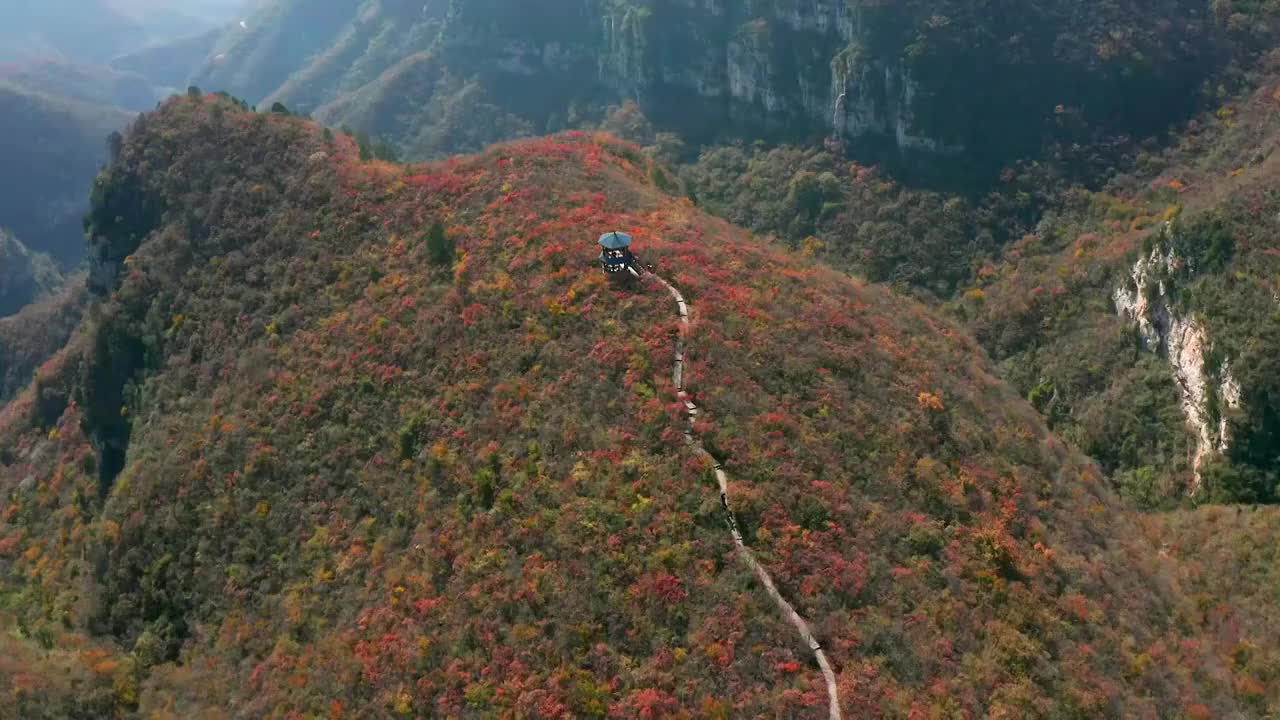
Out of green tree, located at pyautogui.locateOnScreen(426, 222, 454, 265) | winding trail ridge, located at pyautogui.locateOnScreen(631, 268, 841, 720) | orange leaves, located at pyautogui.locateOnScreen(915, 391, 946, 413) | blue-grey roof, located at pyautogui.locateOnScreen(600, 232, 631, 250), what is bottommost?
winding trail ridge, located at pyautogui.locateOnScreen(631, 268, 841, 720)

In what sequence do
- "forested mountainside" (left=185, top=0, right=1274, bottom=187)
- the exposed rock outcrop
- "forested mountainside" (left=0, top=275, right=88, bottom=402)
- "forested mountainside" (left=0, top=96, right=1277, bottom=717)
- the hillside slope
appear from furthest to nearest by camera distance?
"forested mountainside" (left=0, top=275, right=88, bottom=402), the exposed rock outcrop, "forested mountainside" (left=185, top=0, right=1274, bottom=187), the hillside slope, "forested mountainside" (left=0, top=96, right=1277, bottom=717)

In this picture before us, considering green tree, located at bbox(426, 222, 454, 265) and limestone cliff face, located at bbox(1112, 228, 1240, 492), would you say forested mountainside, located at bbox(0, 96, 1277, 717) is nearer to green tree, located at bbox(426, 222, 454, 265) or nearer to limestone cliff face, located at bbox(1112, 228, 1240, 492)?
green tree, located at bbox(426, 222, 454, 265)

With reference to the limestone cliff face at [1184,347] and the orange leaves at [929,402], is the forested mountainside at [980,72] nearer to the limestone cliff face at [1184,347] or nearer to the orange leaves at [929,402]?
the limestone cliff face at [1184,347]

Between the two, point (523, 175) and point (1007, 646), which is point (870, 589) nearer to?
point (1007, 646)

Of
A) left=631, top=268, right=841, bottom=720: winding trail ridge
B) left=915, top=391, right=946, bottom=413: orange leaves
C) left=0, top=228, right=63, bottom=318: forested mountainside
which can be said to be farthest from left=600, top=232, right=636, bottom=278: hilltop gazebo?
left=0, top=228, right=63, bottom=318: forested mountainside

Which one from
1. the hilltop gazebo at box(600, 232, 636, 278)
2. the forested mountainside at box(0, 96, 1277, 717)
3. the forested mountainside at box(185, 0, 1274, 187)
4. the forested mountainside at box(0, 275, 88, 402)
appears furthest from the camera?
the forested mountainside at box(0, 275, 88, 402)

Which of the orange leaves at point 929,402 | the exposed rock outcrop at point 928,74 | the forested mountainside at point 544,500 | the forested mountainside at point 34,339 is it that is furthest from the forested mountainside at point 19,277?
the orange leaves at point 929,402

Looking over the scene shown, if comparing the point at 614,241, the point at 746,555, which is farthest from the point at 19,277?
the point at 746,555

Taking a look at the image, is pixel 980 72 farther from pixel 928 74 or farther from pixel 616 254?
pixel 616 254
